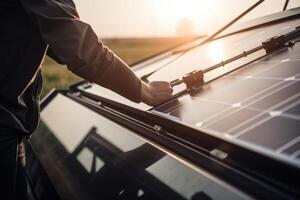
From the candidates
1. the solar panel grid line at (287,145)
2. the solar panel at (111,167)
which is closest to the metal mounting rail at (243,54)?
the solar panel at (111,167)

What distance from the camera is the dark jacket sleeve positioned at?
191cm

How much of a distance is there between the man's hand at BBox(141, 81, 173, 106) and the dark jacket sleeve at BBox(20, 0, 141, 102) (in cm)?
5

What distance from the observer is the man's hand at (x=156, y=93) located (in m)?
2.29

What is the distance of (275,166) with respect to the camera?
1.20m

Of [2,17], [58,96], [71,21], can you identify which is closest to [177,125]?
[71,21]

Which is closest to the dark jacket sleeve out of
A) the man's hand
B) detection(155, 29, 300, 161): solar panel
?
the man's hand

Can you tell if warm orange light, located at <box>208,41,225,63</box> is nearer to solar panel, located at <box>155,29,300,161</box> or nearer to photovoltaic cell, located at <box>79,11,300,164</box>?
photovoltaic cell, located at <box>79,11,300,164</box>

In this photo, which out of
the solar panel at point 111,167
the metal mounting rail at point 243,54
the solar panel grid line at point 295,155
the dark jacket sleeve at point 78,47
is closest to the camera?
the solar panel grid line at point 295,155

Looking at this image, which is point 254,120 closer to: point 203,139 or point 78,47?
point 203,139

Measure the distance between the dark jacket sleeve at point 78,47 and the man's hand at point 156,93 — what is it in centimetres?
5

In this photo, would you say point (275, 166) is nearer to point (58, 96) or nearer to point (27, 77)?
point (27, 77)

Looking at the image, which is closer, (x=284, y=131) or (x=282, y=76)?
(x=284, y=131)

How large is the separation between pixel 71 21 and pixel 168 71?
1.61 m

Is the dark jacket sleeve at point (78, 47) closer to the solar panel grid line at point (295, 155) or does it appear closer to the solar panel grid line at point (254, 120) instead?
the solar panel grid line at point (254, 120)
